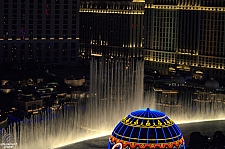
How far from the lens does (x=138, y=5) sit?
6544cm

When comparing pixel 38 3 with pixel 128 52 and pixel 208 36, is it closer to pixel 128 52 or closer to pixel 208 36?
pixel 128 52

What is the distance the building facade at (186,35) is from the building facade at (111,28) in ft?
4.11

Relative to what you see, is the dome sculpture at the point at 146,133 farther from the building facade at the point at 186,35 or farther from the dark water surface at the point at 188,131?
the building facade at the point at 186,35

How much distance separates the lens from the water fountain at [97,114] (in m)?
29.9

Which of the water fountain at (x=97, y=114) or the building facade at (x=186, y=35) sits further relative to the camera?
the building facade at (x=186, y=35)

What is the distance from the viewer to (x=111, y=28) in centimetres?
6906

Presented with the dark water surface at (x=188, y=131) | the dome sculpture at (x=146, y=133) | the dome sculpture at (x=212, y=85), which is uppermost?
the dome sculpture at (x=146, y=133)

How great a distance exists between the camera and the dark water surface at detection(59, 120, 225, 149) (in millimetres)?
27484

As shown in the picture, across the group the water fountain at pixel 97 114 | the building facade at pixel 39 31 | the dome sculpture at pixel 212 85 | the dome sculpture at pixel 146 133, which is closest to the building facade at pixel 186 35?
the dome sculpture at pixel 212 85

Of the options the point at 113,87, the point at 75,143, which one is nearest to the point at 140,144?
the point at 75,143

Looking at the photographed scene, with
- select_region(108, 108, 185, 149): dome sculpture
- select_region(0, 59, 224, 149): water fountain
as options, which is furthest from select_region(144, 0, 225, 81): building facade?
select_region(108, 108, 185, 149): dome sculpture

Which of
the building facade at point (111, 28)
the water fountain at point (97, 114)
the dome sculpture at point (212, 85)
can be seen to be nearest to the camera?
the water fountain at point (97, 114)

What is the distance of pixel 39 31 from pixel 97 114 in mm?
28452

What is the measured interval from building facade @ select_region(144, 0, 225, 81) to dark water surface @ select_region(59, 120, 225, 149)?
23.2 meters
